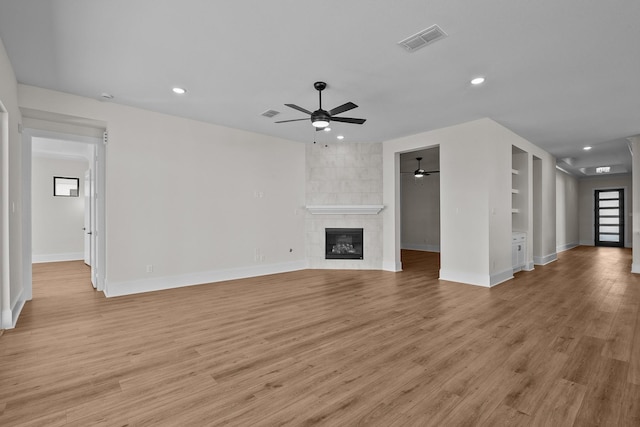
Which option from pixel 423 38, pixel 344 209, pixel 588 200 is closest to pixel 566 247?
pixel 588 200

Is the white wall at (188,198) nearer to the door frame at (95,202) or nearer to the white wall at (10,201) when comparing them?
the door frame at (95,202)

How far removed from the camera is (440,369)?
91.1 inches

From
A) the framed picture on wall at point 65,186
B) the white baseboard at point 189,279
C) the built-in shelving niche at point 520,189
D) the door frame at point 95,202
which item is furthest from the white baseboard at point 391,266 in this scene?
the framed picture on wall at point 65,186

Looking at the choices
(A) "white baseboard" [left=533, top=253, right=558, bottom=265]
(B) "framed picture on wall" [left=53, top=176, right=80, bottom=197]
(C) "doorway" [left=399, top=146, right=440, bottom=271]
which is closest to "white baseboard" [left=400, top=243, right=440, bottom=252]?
(C) "doorway" [left=399, top=146, right=440, bottom=271]

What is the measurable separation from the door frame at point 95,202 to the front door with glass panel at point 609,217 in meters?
15.7

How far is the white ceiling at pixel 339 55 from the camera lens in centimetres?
249

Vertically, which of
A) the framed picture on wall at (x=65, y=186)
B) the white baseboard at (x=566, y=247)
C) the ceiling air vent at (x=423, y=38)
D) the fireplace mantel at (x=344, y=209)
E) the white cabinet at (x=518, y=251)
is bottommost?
the white baseboard at (x=566, y=247)

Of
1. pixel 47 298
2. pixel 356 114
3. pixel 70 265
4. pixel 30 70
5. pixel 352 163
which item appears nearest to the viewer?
pixel 30 70

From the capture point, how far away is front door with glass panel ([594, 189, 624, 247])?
37.2ft

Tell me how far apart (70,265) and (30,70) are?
560 centimetres

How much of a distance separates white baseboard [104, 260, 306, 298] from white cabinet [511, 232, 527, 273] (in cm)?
437

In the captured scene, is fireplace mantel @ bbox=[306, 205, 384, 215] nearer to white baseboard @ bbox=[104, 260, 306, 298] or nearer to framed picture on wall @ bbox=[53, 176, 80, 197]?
white baseboard @ bbox=[104, 260, 306, 298]

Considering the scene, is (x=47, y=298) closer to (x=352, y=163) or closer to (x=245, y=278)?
(x=245, y=278)

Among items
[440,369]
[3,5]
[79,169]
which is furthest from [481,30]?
[79,169]
